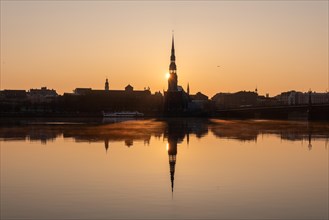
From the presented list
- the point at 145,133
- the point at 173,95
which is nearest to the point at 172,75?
the point at 173,95

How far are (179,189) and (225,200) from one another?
8.19ft

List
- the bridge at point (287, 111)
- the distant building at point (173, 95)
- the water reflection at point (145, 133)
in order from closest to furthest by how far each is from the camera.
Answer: the water reflection at point (145, 133) → the bridge at point (287, 111) → the distant building at point (173, 95)

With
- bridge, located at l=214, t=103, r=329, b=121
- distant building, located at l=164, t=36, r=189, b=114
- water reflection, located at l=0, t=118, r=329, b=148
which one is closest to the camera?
water reflection, located at l=0, t=118, r=329, b=148

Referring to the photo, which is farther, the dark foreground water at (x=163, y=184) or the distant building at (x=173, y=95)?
the distant building at (x=173, y=95)

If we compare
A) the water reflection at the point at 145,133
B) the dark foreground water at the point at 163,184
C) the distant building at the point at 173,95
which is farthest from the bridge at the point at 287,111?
the dark foreground water at the point at 163,184

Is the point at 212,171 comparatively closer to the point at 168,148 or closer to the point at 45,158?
the point at 45,158

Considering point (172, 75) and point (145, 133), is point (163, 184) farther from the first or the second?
point (172, 75)

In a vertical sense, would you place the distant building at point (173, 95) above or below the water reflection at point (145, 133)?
above

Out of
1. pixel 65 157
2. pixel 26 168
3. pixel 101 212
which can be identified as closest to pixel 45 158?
pixel 65 157

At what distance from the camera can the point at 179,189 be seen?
18.0m

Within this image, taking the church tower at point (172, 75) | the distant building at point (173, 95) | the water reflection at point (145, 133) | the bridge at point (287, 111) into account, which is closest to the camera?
the water reflection at point (145, 133)

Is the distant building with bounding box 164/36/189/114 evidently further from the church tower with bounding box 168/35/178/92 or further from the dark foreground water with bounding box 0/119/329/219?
the dark foreground water with bounding box 0/119/329/219

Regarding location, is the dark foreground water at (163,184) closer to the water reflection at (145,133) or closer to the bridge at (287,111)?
the water reflection at (145,133)

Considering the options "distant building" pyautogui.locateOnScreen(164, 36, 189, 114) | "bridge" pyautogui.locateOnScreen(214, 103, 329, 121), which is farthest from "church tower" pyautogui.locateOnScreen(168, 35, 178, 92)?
"bridge" pyautogui.locateOnScreen(214, 103, 329, 121)
